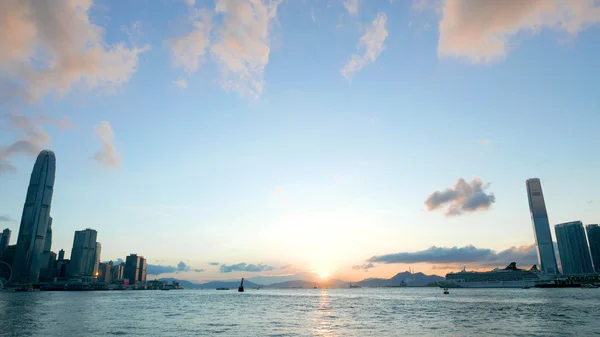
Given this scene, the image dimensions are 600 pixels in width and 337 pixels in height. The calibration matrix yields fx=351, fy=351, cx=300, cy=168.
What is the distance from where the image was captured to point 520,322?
206 feet

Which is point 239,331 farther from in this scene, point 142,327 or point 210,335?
point 142,327

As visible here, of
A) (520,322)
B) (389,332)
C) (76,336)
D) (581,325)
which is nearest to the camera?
(76,336)

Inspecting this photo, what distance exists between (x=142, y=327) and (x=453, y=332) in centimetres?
5026

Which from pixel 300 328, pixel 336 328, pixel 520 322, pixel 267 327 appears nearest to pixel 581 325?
pixel 520 322

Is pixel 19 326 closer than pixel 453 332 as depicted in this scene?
No

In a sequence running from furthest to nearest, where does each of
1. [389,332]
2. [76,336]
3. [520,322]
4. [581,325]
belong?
[520,322] → [581,325] → [389,332] → [76,336]

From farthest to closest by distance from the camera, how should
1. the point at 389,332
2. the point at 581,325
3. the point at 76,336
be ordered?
the point at 581,325 → the point at 389,332 → the point at 76,336

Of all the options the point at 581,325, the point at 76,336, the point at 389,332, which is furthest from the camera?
the point at 581,325

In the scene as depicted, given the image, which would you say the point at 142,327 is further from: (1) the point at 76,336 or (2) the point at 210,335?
(2) the point at 210,335

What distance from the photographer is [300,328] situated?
59031 mm

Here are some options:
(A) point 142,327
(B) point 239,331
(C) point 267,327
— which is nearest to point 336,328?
(C) point 267,327

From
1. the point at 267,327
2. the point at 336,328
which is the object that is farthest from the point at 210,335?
the point at 336,328

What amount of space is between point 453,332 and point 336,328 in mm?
18128

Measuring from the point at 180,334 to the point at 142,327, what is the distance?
12311mm
